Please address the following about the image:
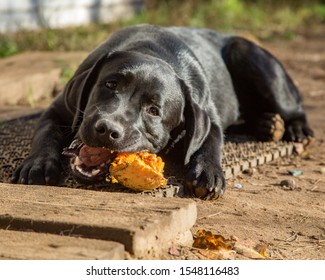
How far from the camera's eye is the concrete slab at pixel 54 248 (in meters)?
3.14

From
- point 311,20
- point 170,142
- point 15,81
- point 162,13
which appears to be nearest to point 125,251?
point 170,142

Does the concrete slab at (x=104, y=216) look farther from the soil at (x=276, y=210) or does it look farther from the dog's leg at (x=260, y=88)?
the dog's leg at (x=260, y=88)

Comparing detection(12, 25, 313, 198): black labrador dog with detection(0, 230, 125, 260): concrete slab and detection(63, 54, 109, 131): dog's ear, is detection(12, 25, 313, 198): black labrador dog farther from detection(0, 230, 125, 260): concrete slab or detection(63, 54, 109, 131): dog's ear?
detection(0, 230, 125, 260): concrete slab

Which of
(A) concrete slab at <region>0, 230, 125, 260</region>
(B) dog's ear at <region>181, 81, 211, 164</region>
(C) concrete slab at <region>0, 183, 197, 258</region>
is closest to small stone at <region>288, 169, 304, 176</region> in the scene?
(B) dog's ear at <region>181, 81, 211, 164</region>

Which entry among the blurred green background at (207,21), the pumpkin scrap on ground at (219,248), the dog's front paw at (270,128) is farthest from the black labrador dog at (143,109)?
the blurred green background at (207,21)

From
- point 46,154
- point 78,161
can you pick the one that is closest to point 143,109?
point 78,161

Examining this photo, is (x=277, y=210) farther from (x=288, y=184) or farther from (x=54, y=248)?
(x=54, y=248)

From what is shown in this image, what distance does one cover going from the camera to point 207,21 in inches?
542

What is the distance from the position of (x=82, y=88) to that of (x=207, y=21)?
9050 millimetres

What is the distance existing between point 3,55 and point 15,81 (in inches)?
71.9

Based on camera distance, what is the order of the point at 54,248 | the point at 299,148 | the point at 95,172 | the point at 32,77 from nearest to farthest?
the point at 54,248 < the point at 95,172 < the point at 299,148 < the point at 32,77

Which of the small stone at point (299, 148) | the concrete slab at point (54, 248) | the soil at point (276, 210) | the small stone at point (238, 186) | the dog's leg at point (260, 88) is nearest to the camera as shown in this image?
the concrete slab at point (54, 248)

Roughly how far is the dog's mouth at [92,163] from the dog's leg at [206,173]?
0.52 m

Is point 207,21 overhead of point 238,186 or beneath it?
beneath
